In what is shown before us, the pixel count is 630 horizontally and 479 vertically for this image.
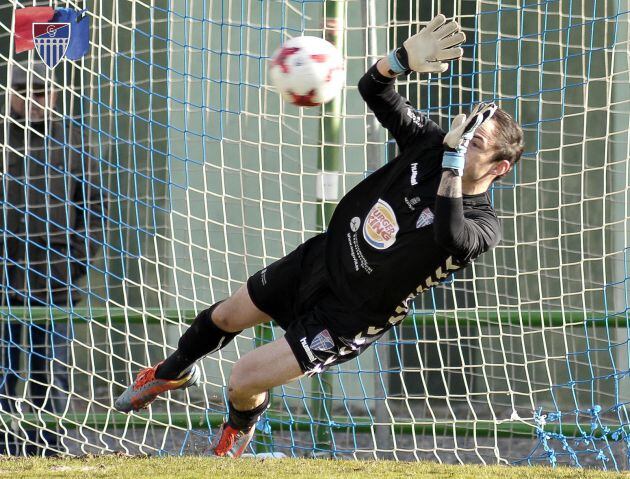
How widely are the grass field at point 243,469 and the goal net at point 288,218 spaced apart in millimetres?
1058

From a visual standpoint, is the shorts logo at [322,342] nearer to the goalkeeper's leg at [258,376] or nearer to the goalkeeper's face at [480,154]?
the goalkeeper's leg at [258,376]

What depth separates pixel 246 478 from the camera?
464cm

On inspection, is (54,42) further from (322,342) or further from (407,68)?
(322,342)

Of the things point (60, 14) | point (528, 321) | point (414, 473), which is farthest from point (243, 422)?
point (60, 14)

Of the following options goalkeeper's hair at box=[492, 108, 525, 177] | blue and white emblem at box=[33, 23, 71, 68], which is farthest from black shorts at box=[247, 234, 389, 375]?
blue and white emblem at box=[33, 23, 71, 68]

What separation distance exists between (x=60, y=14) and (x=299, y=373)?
9.46ft

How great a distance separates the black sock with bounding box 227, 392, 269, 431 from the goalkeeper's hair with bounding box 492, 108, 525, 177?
1624 mm

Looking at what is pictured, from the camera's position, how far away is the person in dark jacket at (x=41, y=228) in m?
6.68

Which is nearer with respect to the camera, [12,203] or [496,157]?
[496,157]

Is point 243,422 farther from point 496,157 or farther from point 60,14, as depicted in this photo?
point 60,14

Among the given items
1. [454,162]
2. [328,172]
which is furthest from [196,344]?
[328,172]

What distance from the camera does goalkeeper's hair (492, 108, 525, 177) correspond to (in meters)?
4.82

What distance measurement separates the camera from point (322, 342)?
4902 mm

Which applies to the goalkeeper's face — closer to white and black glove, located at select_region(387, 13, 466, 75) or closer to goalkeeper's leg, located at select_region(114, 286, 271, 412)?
white and black glove, located at select_region(387, 13, 466, 75)
